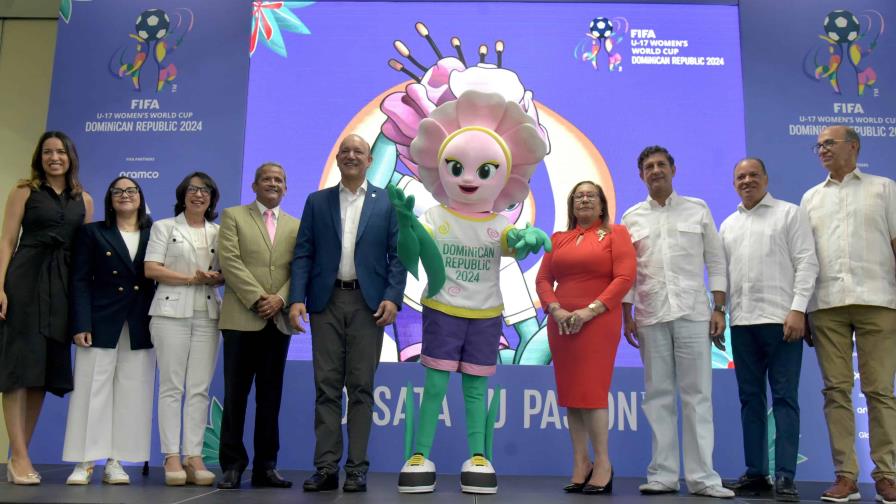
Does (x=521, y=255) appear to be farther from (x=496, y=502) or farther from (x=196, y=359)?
(x=196, y=359)

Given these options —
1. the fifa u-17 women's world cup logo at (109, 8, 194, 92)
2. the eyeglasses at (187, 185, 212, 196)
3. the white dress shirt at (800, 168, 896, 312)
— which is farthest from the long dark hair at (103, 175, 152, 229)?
the white dress shirt at (800, 168, 896, 312)

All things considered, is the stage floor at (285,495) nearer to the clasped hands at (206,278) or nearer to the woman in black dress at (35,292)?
the woman in black dress at (35,292)

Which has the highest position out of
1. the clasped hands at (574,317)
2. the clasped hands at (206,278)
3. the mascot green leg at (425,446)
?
the clasped hands at (206,278)

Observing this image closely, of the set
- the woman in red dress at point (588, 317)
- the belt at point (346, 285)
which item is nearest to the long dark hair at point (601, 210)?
the woman in red dress at point (588, 317)

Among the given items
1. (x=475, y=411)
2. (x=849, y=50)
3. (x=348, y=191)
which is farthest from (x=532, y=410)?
(x=849, y=50)

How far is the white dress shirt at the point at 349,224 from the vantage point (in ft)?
11.3

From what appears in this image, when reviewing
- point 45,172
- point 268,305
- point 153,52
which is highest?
point 153,52

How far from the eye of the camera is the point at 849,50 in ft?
16.4

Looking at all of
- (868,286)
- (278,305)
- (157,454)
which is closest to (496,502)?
(278,305)

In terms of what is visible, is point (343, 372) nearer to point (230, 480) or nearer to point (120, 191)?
point (230, 480)

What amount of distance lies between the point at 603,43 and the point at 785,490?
3.16m

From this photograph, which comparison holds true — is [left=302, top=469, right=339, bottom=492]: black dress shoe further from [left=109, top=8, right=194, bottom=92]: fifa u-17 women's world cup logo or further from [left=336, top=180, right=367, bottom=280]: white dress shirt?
[left=109, top=8, right=194, bottom=92]: fifa u-17 women's world cup logo

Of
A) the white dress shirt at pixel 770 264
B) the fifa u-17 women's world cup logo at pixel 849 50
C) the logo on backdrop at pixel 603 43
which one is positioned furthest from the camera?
the logo on backdrop at pixel 603 43

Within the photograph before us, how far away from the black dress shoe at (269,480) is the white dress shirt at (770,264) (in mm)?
2417
